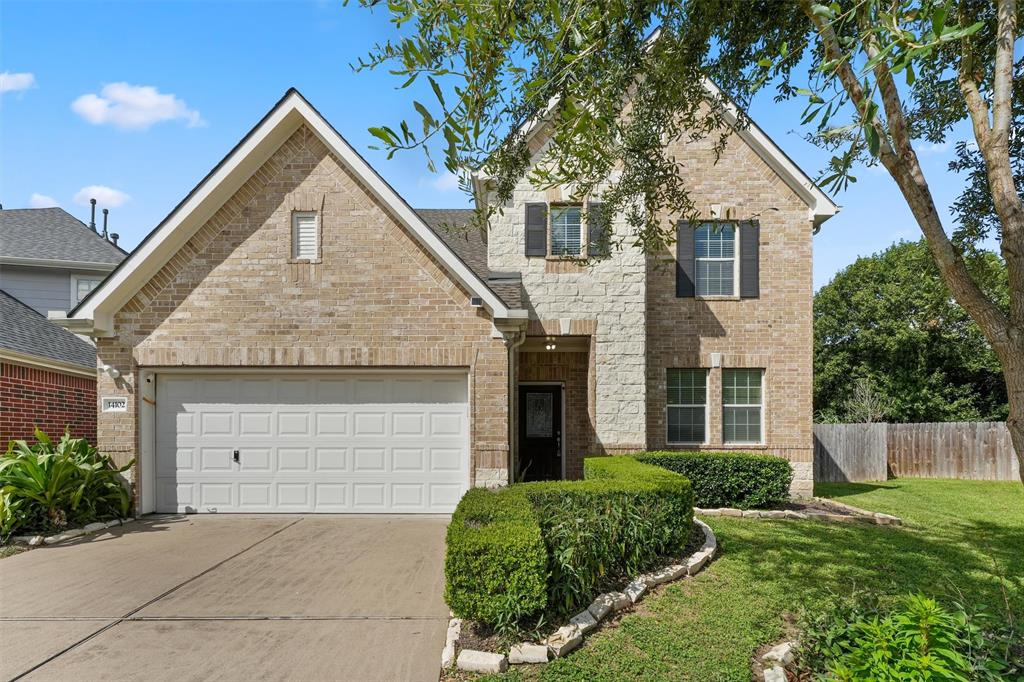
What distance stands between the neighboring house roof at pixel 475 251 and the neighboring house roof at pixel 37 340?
317 inches

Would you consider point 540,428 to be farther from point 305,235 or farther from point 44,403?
point 44,403

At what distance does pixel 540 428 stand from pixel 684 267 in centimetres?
485

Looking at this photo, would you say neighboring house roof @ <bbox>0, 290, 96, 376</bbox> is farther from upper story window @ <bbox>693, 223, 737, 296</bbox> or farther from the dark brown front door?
upper story window @ <bbox>693, 223, 737, 296</bbox>

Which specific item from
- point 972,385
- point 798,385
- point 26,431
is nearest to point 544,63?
point 798,385

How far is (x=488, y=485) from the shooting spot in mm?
10008

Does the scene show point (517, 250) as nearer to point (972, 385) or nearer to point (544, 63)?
point (544, 63)

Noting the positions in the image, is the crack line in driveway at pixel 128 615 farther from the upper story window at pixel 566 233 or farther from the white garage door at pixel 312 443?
the upper story window at pixel 566 233

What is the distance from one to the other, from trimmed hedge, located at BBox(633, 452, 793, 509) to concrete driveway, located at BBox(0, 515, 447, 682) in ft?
15.9

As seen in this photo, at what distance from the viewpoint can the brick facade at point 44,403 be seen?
11258mm

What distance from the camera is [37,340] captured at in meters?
12.9

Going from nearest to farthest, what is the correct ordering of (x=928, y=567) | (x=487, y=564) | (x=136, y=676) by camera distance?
1. (x=136, y=676)
2. (x=487, y=564)
3. (x=928, y=567)

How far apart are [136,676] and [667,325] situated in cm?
1115

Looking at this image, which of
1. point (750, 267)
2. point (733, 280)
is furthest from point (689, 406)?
point (750, 267)

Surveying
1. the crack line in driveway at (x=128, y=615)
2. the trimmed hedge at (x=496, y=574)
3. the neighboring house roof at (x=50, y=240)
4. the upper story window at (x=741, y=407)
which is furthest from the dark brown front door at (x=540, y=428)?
the neighboring house roof at (x=50, y=240)
